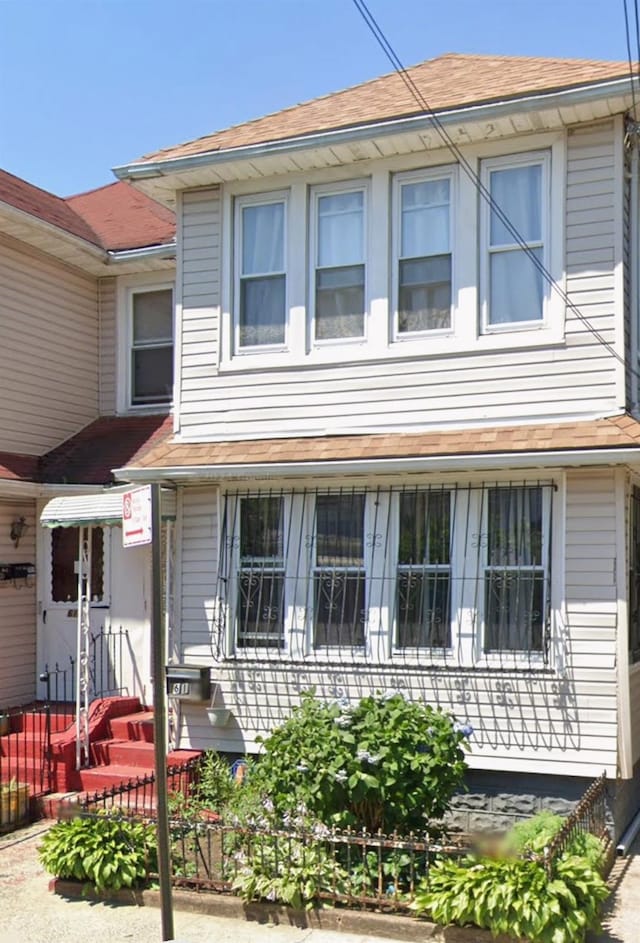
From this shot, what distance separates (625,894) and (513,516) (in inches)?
126

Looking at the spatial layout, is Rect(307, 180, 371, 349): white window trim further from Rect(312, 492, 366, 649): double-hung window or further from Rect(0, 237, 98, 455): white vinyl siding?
Rect(0, 237, 98, 455): white vinyl siding

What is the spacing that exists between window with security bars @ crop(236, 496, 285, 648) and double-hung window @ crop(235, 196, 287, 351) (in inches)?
67.2

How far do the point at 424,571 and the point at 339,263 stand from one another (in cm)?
315

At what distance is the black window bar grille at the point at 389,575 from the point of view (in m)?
9.03

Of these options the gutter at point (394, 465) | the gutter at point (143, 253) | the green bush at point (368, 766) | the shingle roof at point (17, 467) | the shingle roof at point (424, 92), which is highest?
the shingle roof at point (424, 92)

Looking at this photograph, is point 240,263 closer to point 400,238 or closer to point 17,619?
point 400,238

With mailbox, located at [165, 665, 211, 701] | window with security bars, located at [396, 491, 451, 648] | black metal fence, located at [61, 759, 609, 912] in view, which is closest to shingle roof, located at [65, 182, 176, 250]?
window with security bars, located at [396, 491, 451, 648]

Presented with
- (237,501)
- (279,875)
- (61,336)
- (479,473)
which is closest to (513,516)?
(479,473)

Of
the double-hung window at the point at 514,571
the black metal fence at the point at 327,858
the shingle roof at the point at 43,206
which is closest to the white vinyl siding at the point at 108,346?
the shingle roof at the point at 43,206

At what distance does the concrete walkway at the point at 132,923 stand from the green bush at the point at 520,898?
413mm

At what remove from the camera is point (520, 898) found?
6.30 metres

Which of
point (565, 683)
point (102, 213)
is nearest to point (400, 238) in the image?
point (565, 683)

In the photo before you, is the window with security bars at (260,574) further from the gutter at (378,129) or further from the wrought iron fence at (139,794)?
the gutter at (378,129)

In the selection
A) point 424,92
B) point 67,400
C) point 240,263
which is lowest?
point 67,400
